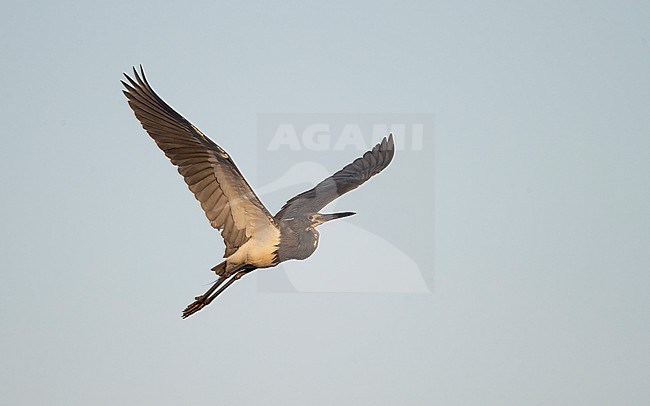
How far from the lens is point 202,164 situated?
39.6 ft

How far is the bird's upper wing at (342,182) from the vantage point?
13602 millimetres

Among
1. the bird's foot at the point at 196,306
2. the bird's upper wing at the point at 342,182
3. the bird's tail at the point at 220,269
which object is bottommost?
the bird's foot at the point at 196,306

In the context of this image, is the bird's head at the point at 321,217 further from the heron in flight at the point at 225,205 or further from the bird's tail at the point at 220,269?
the bird's tail at the point at 220,269

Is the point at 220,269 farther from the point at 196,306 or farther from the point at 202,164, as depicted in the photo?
the point at 202,164

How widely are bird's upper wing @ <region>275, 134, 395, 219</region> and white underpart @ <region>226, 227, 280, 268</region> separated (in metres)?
0.75

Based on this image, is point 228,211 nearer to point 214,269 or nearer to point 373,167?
point 214,269

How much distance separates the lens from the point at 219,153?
11.8 metres

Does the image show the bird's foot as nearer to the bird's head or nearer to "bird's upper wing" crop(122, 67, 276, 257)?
"bird's upper wing" crop(122, 67, 276, 257)

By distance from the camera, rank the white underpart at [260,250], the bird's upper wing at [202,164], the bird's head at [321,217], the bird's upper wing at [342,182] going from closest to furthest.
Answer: the bird's upper wing at [202,164], the white underpart at [260,250], the bird's head at [321,217], the bird's upper wing at [342,182]

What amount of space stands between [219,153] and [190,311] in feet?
6.51

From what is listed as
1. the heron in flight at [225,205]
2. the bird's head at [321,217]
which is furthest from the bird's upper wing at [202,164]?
the bird's head at [321,217]

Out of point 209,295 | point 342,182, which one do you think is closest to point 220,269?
point 209,295

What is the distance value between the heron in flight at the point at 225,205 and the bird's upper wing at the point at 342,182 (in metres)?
0.43

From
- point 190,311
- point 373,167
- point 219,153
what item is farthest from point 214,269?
point 373,167
